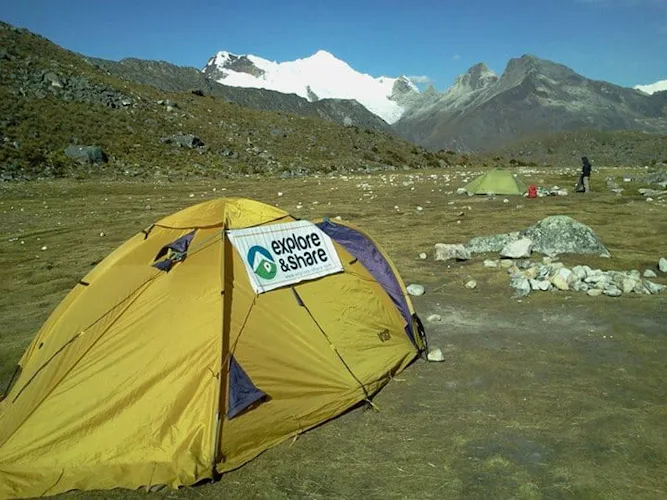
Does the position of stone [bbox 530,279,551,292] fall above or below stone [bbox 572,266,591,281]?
below

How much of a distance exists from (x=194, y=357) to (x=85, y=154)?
37363 mm

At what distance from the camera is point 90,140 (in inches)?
1634

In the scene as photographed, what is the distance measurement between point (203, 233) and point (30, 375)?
93.6 inches

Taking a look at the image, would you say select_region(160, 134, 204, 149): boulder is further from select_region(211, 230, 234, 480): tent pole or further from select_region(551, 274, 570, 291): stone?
select_region(211, 230, 234, 480): tent pole

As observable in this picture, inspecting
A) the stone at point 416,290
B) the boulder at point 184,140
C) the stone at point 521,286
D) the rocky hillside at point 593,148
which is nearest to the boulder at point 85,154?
the boulder at point 184,140

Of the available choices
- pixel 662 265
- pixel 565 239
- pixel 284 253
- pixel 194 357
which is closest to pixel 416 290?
pixel 284 253

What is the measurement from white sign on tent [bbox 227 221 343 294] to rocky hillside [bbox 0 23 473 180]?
31063 mm

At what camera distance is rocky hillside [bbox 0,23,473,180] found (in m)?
37.9

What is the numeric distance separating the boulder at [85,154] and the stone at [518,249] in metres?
34.0

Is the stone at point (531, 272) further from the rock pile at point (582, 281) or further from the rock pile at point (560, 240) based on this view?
the rock pile at point (560, 240)

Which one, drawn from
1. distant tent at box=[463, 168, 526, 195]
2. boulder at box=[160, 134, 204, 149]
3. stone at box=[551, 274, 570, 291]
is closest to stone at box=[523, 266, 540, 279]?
stone at box=[551, 274, 570, 291]

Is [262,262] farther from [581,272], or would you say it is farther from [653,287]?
[653,287]

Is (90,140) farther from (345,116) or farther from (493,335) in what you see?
(345,116)

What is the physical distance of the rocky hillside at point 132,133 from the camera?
37.9 metres
